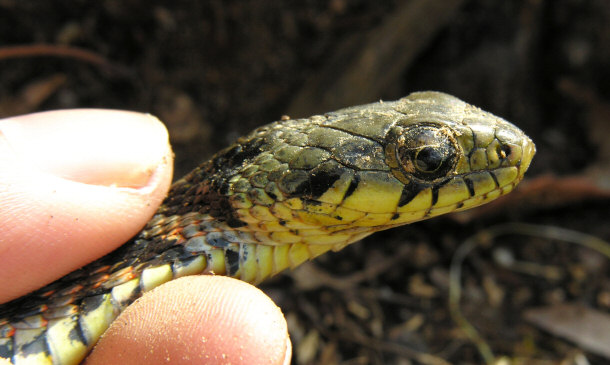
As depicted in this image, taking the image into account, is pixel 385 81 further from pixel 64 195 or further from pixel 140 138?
pixel 64 195

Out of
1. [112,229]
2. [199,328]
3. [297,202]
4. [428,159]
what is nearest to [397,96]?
[428,159]

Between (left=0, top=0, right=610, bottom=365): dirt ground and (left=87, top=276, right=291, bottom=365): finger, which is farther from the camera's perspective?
(left=0, top=0, right=610, bottom=365): dirt ground

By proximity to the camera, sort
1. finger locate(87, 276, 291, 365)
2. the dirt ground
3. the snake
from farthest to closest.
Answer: the dirt ground, the snake, finger locate(87, 276, 291, 365)

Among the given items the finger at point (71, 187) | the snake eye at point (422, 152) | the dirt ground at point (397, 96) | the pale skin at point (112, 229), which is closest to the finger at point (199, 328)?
the pale skin at point (112, 229)

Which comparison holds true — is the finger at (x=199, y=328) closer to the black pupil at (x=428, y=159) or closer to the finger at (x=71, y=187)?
the finger at (x=71, y=187)

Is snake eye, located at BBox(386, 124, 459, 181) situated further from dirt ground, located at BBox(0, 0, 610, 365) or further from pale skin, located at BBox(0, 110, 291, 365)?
dirt ground, located at BBox(0, 0, 610, 365)

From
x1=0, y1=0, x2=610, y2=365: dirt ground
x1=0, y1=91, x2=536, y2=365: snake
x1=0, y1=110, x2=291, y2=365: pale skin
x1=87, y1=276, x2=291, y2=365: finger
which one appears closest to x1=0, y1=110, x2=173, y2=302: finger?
x1=0, y1=110, x2=291, y2=365: pale skin

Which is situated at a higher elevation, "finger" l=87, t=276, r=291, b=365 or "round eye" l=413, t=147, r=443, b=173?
"round eye" l=413, t=147, r=443, b=173
